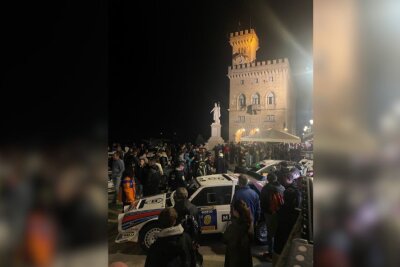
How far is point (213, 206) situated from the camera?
229 cm

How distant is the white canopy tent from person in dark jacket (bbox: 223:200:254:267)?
1.66 ft

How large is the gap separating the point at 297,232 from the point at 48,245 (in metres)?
1.67

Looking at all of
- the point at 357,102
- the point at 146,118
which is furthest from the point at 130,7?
the point at 357,102

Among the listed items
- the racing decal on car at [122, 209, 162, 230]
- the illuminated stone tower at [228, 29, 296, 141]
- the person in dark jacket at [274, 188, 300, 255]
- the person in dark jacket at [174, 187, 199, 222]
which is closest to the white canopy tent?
the illuminated stone tower at [228, 29, 296, 141]

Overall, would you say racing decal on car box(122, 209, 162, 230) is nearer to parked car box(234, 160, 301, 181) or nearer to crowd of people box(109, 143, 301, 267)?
crowd of people box(109, 143, 301, 267)

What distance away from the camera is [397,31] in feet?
4.63

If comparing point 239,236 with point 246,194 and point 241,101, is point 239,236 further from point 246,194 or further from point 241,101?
point 241,101

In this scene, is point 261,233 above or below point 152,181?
below

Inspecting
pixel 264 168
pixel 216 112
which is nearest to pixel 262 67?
pixel 216 112

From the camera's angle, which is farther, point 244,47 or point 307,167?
point 244,47

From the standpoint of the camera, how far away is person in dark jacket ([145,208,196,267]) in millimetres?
1811

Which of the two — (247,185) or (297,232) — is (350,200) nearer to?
(297,232)

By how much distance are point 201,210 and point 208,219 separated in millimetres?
93

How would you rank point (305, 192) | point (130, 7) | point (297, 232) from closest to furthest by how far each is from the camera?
1. point (305, 192)
2. point (297, 232)
3. point (130, 7)
